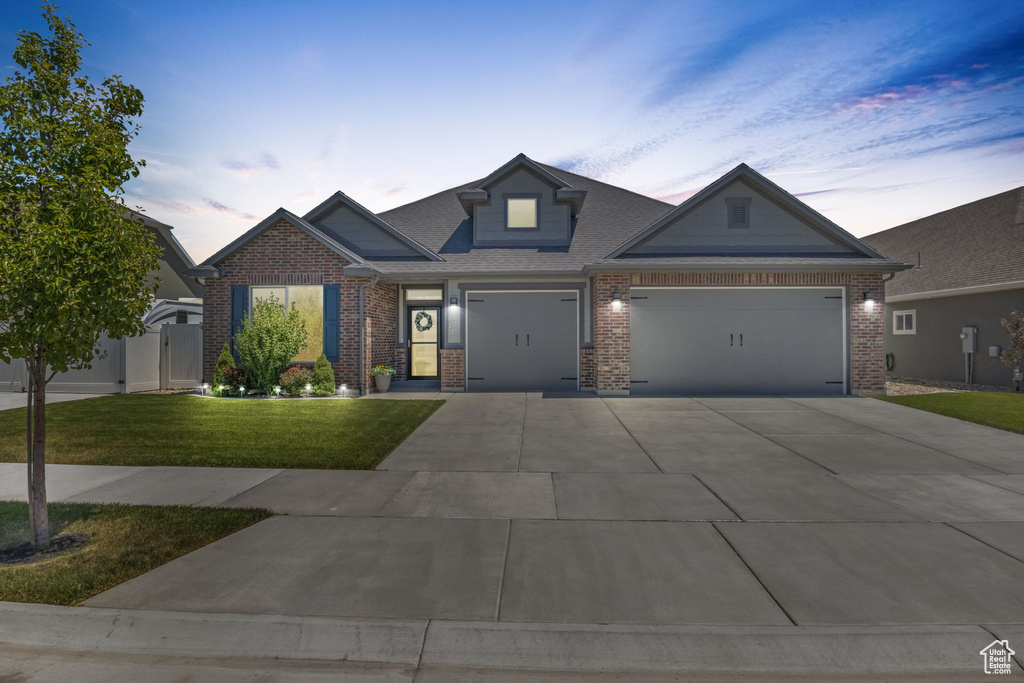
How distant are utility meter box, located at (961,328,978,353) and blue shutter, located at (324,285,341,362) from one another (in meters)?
19.5

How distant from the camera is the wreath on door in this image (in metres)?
16.4

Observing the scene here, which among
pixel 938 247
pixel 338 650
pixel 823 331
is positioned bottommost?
pixel 338 650

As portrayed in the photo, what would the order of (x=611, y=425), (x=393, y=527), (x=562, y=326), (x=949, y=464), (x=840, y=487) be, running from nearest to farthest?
1. (x=393, y=527)
2. (x=840, y=487)
3. (x=949, y=464)
4. (x=611, y=425)
5. (x=562, y=326)

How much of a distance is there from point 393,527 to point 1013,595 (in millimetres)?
4397

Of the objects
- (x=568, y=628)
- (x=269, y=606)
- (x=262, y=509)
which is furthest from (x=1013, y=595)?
(x=262, y=509)

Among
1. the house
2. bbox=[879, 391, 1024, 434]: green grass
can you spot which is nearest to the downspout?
the house

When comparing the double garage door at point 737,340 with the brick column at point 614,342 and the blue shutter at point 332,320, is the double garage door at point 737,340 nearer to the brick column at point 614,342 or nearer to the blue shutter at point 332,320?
the brick column at point 614,342

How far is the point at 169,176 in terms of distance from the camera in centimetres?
1333

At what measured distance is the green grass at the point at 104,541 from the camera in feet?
11.3

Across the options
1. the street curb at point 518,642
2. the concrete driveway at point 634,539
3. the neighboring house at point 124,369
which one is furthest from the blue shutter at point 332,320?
the street curb at point 518,642

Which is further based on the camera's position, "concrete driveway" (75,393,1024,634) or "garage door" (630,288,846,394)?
"garage door" (630,288,846,394)

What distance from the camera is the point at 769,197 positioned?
1434 cm

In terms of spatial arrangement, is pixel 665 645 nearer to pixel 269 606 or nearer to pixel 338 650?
pixel 338 650

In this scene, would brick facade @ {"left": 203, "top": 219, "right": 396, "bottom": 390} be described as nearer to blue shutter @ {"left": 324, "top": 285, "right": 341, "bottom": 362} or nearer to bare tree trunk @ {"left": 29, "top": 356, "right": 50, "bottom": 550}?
blue shutter @ {"left": 324, "top": 285, "right": 341, "bottom": 362}
